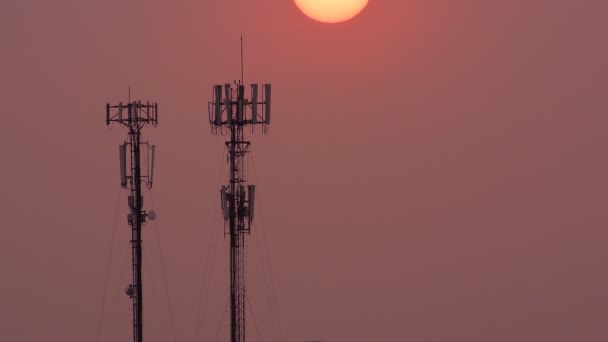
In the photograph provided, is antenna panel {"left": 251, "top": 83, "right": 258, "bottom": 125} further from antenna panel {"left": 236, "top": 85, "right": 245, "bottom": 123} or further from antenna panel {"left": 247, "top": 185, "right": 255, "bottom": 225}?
antenna panel {"left": 247, "top": 185, "right": 255, "bottom": 225}

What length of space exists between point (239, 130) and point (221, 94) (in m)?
1.49

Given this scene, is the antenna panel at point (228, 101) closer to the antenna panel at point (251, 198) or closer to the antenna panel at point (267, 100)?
the antenna panel at point (267, 100)

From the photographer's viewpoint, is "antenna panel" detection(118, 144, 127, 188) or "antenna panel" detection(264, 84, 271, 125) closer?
"antenna panel" detection(264, 84, 271, 125)

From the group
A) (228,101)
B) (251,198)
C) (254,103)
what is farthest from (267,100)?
(251,198)

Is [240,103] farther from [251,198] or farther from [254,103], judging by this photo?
[251,198]

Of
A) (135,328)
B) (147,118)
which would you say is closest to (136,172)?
(147,118)

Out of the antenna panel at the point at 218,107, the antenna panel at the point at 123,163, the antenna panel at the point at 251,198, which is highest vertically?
the antenna panel at the point at 218,107

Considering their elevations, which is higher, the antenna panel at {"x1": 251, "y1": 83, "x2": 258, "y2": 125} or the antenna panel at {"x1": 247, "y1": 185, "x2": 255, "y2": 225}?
the antenna panel at {"x1": 251, "y1": 83, "x2": 258, "y2": 125}

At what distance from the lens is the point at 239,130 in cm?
6059

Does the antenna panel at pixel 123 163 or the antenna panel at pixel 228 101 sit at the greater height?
the antenna panel at pixel 228 101

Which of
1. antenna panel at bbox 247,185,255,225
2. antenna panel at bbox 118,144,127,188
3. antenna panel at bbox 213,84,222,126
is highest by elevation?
antenna panel at bbox 213,84,222,126

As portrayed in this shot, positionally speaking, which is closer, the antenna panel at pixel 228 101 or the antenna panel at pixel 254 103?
the antenna panel at pixel 254 103

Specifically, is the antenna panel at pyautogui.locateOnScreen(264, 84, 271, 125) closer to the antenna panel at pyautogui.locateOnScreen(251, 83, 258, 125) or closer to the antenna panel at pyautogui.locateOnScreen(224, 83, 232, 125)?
the antenna panel at pyautogui.locateOnScreen(251, 83, 258, 125)

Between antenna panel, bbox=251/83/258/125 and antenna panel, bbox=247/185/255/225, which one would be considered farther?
antenna panel, bbox=247/185/255/225
